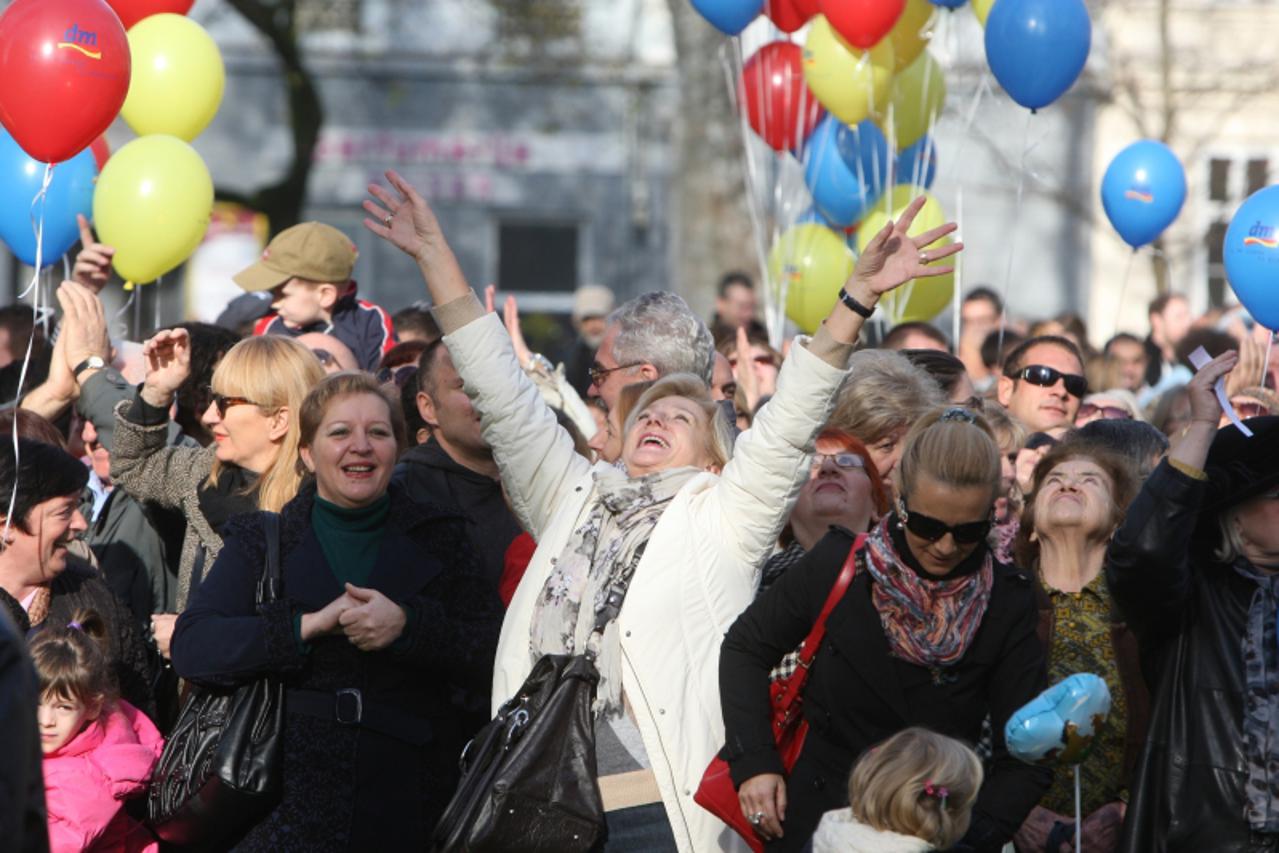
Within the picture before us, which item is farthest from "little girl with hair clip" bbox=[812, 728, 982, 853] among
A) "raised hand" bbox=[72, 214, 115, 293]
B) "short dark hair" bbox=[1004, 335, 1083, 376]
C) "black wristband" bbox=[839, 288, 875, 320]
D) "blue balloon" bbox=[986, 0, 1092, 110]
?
"blue balloon" bbox=[986, 0, 1092, 110]

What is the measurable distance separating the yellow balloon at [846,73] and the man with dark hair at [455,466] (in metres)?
3.57

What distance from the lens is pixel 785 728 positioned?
4.21 meters

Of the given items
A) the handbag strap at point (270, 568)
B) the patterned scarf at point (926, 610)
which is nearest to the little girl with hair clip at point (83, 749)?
the handbag strap at point (270, 568)

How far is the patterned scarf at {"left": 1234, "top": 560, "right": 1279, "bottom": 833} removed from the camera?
410 cm

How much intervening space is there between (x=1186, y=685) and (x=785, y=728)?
928 millimetres

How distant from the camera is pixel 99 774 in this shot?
15.3 ft

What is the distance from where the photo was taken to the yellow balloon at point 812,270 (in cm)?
897

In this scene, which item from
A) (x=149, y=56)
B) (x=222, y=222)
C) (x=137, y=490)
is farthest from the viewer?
(x=222, y=222)

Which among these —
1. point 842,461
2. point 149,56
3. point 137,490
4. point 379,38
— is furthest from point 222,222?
point 842,461

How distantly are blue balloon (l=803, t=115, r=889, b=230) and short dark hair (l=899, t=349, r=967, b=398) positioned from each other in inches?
110

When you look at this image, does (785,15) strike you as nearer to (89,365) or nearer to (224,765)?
(89,365)

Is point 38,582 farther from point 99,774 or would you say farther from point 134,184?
point 134,184

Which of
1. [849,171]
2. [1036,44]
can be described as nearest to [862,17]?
[1036,44]

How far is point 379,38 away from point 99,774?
60.5 ft
